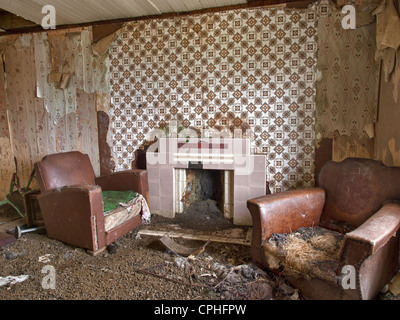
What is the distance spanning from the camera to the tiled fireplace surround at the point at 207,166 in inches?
140

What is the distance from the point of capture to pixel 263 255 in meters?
2.30

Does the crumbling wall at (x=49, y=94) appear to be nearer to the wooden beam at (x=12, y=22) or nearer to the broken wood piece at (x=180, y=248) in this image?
the wooden beam at (x=12, y=22)

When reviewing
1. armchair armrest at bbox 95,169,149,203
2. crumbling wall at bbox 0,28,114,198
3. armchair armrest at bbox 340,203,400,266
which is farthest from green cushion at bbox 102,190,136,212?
armchair armrest at bbox 340,203,400,266

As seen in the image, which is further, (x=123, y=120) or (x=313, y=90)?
(x=123, y=120)

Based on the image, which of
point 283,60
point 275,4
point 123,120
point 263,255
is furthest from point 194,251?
point 275,4

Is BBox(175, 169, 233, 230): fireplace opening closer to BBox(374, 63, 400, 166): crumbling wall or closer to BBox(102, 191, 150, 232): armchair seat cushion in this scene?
BBox(102, 191, 150, 232): armchair seat cushion

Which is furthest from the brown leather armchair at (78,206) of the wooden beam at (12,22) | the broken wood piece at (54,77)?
the wooden beam at (12,22)

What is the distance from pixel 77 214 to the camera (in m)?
2.85

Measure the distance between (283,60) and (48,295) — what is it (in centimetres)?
341

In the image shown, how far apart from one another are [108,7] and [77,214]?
2587mm

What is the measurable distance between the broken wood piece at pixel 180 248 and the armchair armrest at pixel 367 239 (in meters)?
1.39

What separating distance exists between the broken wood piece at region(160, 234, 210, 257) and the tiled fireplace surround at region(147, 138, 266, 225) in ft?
2.73

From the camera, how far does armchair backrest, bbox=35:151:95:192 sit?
3.09 m

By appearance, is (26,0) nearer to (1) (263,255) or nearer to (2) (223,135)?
(2) (223,135)
